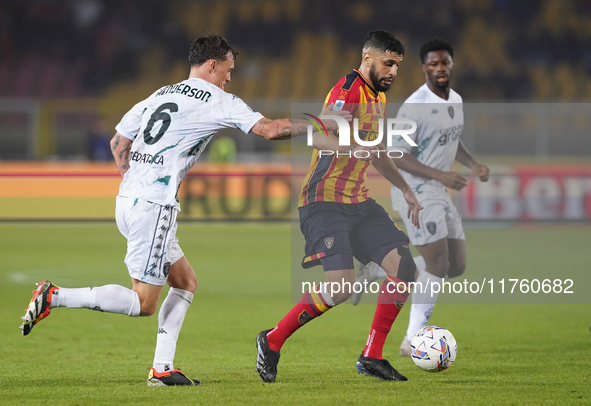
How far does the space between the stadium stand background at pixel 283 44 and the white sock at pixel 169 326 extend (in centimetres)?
1633

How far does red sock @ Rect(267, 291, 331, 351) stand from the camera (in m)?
4.91

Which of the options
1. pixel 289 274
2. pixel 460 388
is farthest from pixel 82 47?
pixel 460 388

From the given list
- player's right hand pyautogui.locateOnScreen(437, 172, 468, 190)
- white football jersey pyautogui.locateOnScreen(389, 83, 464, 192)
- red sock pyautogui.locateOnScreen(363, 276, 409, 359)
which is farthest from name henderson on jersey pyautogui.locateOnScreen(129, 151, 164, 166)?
player's right hand pyautogui.locateOnScreen(437, 172, 468, 190)

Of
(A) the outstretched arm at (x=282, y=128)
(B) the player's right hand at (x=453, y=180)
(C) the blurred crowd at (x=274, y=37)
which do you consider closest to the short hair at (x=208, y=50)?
(A) the outstretched arm at (x=282, y=128)

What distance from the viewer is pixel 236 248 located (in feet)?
43.8

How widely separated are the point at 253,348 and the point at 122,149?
7.22 feet

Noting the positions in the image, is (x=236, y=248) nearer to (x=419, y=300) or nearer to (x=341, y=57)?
(x=419, y=300)

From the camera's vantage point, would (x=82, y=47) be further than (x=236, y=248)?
Yes

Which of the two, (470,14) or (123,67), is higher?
(470,14)

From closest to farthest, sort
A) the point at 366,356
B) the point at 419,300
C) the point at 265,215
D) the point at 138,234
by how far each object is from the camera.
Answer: the point at 138,234
the point at 366,356
the point at 419,300
the point at 265,215

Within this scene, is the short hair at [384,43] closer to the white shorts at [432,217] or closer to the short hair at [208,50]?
the short hair at [208,50]

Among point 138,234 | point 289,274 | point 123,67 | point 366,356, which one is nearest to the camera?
point 138,234

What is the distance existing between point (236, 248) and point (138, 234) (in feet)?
29.1

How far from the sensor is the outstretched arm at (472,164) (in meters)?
6.22
